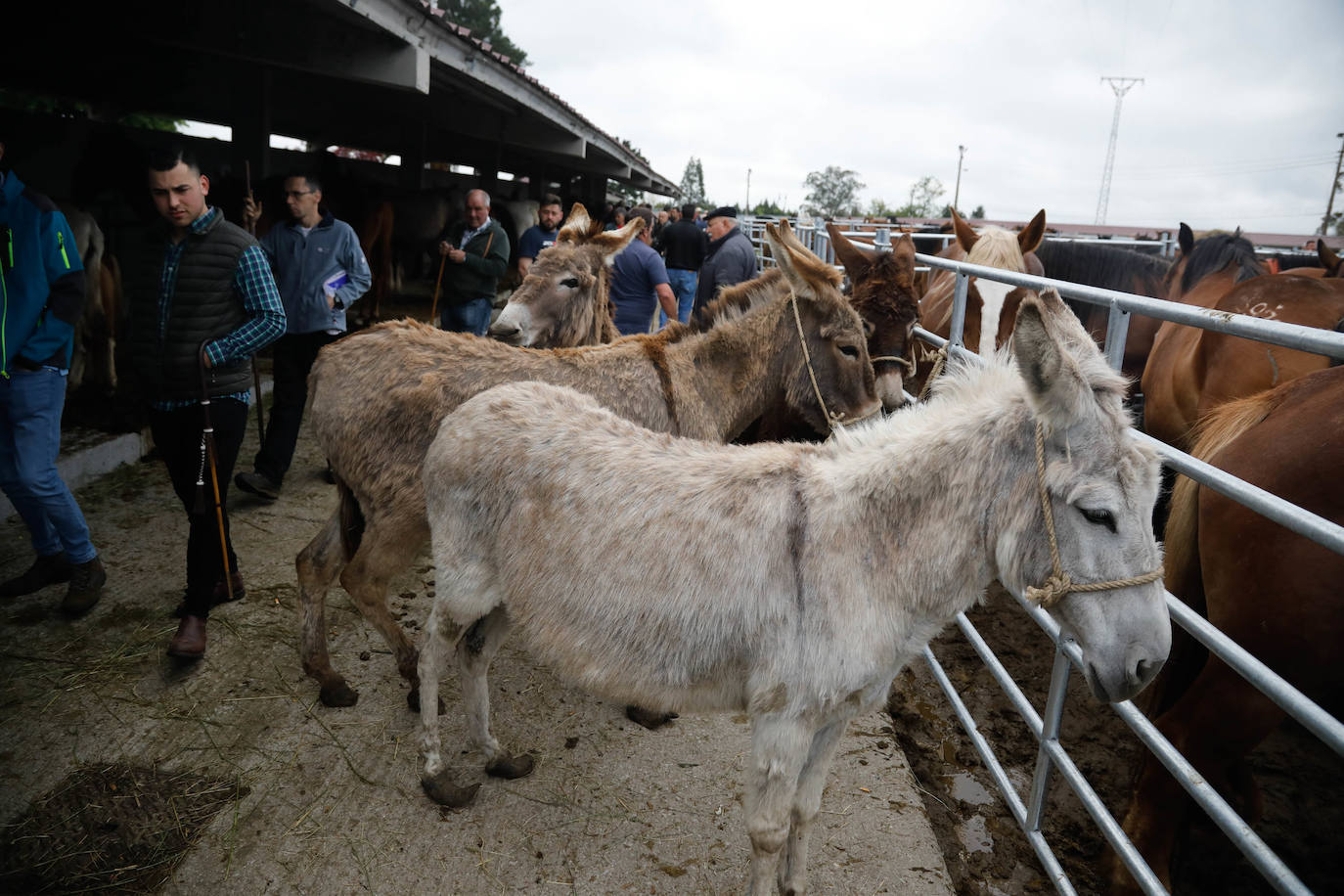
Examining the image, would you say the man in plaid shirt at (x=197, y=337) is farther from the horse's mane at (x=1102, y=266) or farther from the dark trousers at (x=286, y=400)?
the horse's mane at (x=1102, y=266)

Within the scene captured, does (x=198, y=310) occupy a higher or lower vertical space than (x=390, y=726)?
higher

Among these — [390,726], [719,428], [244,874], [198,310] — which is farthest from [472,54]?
[244,874]

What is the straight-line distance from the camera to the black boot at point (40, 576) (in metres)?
4.04

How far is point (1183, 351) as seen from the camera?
466 centimetres

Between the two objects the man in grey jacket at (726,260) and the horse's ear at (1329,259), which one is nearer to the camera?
the horse's ear at (1329,259)

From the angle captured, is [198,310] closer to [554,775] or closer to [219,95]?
[554,775]

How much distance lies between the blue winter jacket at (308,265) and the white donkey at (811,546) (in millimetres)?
3696

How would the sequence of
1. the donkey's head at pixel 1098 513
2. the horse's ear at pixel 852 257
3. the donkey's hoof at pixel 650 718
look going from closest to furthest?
1. the donkey's head at pixel 1098 513
2. the donkey's hoof at pixel 650 718
3. the horse's ear at pixel 852 257

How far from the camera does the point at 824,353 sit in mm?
3820

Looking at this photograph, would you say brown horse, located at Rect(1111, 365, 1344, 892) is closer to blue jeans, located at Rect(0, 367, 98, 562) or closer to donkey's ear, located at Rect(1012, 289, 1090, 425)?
donkey's ear, located at Rect(1012, 289, 1090, 425)

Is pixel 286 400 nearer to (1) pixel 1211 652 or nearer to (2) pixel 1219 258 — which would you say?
(1) pixel 1211 652

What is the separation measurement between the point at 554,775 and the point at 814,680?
1.59 m

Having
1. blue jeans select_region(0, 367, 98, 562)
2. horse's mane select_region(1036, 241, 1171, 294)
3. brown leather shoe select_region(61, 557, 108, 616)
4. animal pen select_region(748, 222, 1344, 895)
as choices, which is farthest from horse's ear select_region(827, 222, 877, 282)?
brown leather shoe select_region(61, 557, 108, 616)

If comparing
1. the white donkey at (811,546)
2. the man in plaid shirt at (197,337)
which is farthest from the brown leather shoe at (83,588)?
the white donkey at (811,546)
